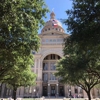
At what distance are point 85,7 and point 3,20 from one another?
5.68 metres

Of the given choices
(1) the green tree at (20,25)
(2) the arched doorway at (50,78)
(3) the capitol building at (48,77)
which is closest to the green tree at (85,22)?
(1) the green tree at (20,25)

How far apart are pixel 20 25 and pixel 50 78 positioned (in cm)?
4883

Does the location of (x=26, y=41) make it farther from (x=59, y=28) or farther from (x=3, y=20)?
(x=59, y=28)

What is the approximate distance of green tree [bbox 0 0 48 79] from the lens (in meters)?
7.52

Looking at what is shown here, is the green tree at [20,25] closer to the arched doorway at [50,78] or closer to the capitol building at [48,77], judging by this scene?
the capitol building at [48,77]

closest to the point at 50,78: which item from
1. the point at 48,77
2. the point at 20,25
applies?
the point at 48,77

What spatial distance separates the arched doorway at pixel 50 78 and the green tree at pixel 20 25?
41.7 m

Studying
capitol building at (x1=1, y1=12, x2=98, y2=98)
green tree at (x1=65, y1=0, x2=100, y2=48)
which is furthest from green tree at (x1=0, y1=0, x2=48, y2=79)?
capitol building at (x1=1, y1=12, x2=98, y2=98)

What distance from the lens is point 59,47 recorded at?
57.6 meters

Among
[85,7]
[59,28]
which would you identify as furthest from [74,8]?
[59,28]

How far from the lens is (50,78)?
56.1m

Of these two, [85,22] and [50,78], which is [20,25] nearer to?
[85,22]

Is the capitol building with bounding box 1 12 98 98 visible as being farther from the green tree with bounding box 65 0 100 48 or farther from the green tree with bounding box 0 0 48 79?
the green tree with bounding box 65 0 100 48

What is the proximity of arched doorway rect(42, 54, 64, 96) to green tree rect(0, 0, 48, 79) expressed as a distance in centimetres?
4173
